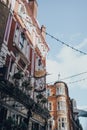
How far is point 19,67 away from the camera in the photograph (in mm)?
16141

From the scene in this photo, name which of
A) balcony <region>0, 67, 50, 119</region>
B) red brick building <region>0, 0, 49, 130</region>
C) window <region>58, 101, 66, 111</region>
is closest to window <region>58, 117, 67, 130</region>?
window <region>58, 101, 66, 111</region>

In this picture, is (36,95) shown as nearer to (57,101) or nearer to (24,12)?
(24,12)

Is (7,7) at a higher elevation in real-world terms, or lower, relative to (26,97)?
higher

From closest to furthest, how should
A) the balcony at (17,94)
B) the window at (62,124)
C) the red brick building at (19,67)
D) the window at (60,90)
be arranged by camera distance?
1. the balcony at (17,94)
2. the red brick building at (19,67)
3. the window at (62,124)
4. the window at (60,90)

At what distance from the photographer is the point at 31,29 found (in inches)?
839

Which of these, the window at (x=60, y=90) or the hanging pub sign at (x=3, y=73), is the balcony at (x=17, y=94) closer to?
the hanging pub sign at (x=3, y=73)

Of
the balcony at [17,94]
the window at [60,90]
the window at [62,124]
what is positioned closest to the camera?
the balcony at [17,94]

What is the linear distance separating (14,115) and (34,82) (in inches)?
251

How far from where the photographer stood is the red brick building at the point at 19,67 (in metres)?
12.3

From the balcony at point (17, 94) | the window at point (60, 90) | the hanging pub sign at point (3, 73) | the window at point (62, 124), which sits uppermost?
the window at point (60, 90)

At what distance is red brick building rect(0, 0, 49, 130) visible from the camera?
12.3 m

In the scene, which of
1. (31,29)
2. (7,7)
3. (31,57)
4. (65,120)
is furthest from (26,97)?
(65,120)

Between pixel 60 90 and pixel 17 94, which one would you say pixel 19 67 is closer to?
pixel 17 94

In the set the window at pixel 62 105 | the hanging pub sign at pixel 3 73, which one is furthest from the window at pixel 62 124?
the hanging pub sign at pixel 3 73
